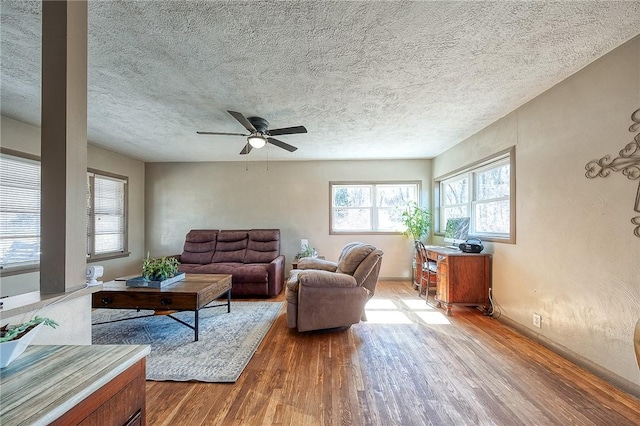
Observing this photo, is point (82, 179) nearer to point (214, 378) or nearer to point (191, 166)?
point (214, 378)

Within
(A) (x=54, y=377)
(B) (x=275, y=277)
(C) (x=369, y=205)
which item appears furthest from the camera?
(C) (x=369, y=205)

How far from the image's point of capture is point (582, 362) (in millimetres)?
2203

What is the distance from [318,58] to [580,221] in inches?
101

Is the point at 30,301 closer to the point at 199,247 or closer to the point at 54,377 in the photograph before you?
the point at 54,377

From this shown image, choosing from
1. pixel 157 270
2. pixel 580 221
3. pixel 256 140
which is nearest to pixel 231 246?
pixel 157 270

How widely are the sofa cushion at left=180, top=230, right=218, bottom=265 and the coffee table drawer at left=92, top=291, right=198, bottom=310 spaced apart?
2.18 meters

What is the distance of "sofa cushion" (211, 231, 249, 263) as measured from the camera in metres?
4.91

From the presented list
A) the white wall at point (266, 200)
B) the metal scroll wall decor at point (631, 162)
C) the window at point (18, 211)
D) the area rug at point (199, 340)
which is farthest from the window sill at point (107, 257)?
the metal scroll wall decor at point (631, 162)

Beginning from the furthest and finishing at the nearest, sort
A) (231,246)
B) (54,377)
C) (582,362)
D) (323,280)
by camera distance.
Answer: (231,246), (323,280), (582,362), (54,377)

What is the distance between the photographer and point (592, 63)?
84.3 inches

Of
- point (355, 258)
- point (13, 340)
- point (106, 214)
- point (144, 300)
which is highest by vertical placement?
point (106, 214)

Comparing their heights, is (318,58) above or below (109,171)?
above

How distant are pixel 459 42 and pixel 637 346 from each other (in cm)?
A: 200

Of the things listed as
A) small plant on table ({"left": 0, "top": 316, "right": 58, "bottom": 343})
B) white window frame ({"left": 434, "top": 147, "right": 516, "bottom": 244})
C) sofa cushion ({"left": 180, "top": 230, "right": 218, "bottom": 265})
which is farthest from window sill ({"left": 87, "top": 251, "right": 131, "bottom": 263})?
white window frame ({"left": 434, "top": 147, "right": 516, "bottom": 244})
